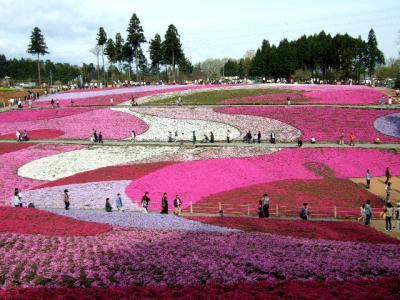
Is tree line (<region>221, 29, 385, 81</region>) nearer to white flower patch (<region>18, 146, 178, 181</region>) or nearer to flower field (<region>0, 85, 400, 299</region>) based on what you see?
flower field (<region>0, 85, 400, 299</region>)

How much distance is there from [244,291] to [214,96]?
66.5 metres

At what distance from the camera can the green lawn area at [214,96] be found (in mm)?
74875

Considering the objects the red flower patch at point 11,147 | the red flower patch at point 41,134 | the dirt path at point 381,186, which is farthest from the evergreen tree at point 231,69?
the dirt path at point 381,186

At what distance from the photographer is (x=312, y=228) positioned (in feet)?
77.2

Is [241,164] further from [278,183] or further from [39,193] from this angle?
[39,193]

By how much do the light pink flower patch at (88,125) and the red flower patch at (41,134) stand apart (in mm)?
845

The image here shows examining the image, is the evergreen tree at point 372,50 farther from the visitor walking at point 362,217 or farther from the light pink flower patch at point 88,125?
the visitor walking at point 362,217

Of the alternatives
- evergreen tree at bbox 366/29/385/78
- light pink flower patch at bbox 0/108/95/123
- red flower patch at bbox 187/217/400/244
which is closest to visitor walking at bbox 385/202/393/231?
red flower patch at bbox 187/217/400/244

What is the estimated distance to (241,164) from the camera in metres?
41.8

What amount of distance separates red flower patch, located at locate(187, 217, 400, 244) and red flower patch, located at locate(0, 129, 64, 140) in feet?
114

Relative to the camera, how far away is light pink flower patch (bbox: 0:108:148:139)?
187 ft

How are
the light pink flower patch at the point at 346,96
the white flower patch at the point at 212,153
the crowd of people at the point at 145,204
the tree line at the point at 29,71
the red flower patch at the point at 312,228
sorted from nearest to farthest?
1. the red flower patch at the point at 312,228
2. the crowd of people at the point at 145,204
3. the white flower patch at the point at 212,153
4. the light pink flower patch at the point at 346,96
5. the tree line at the point at 29,71

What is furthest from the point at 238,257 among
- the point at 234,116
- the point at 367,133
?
the point at 234,116

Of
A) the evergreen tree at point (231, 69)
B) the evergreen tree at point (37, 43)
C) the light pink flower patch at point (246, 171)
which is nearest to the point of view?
the light pink flower patch at point (246, 171)
